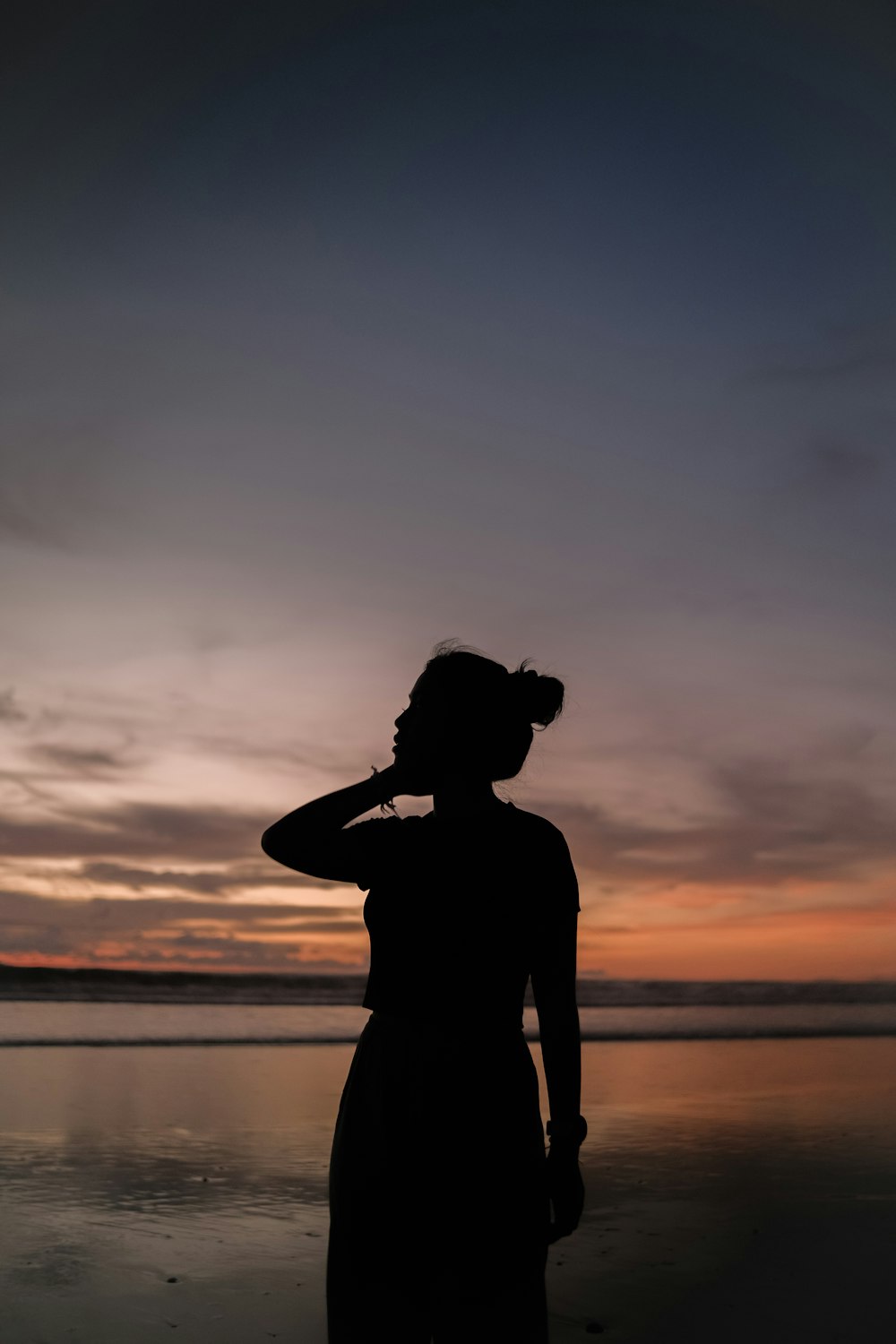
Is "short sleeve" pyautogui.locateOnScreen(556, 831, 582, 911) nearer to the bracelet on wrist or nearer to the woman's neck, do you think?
the woman's neck

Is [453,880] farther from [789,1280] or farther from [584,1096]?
[584,1096]

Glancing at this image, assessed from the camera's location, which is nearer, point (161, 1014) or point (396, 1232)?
point (396, 1232)

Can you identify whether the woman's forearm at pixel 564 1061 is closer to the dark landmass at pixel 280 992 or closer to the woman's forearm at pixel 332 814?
the woman's forearm at pixel 332 814

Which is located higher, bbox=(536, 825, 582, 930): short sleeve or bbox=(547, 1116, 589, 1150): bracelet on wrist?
bbox=(536, 825, 582, 930): short sleeve

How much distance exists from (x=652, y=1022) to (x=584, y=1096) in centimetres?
934

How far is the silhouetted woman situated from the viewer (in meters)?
2.06

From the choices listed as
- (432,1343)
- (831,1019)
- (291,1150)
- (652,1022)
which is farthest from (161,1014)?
(432,1343)

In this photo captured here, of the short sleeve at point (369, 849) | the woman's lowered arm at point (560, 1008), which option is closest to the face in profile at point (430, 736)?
the short sleeve at point (369, 849)

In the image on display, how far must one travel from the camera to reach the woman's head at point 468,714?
2.20 m

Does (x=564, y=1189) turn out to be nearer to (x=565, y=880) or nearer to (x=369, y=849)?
(x=565, y=880)

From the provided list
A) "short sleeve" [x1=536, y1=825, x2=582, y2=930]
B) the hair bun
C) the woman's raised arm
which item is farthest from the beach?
the hair bun

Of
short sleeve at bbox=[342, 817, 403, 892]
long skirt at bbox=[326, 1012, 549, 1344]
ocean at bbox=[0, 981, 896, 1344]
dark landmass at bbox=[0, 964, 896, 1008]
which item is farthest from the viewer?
dark landmass at bbox=[0, 964, 896, 1008]

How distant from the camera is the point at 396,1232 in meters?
2.07

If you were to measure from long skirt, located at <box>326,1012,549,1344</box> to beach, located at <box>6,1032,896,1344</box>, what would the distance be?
0.05m
